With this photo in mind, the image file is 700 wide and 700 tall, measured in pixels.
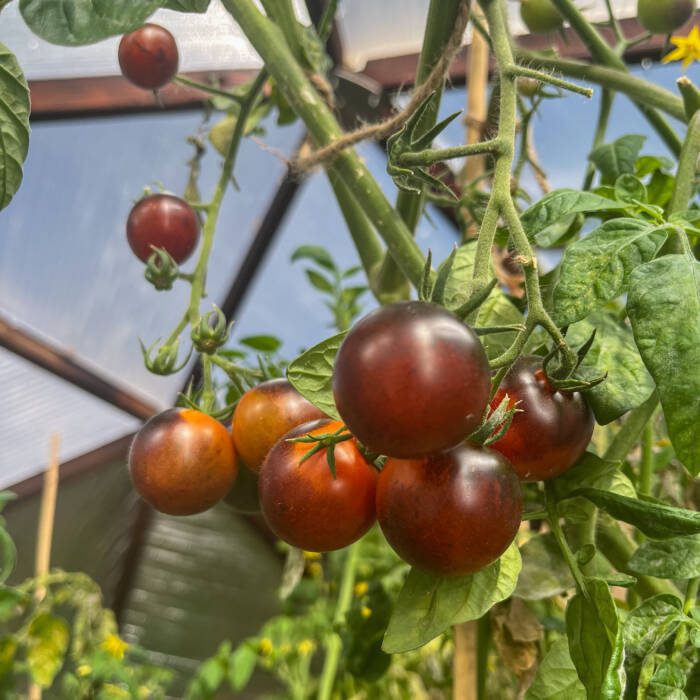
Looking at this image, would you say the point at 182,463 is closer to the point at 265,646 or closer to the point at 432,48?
the point at 432,48

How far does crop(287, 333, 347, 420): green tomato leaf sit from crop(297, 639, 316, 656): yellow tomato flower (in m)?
1.27

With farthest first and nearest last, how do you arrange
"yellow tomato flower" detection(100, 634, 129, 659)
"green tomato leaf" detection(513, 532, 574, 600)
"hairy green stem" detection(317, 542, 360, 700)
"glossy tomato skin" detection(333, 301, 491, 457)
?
"yellow tomato flower" detection(100, 634, 129, 659), "hairy green stem" detection(317, 542, 360, 700), "green tomato leaf" detection(513, 532, 574, 600), "glossy tomato skin" detection(333, 301, 491, 457)

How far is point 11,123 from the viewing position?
0.45m

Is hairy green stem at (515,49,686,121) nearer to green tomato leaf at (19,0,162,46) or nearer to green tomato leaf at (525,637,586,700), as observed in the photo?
green tomato leaf at (19,0,162,46)

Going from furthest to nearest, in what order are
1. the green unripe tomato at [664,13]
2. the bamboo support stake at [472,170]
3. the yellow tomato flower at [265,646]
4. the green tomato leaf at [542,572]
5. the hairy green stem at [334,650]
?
the yellow tomato flower at [265,646] < the hairy green stem at [334,650] < the green unripe tomato at [664,13] < the bamboo support stake at [472,170] < the green tomato leaf at [542,572]

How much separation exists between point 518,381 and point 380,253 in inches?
12.0

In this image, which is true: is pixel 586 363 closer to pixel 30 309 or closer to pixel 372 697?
pixel 372 697

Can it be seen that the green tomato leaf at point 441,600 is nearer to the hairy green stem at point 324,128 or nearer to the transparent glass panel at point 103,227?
the hairy green stem at point 324,128

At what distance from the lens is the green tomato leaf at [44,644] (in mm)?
1510

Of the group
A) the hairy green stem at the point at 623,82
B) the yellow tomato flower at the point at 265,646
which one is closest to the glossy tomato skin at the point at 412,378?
the hairy green stem at the point at 623,82

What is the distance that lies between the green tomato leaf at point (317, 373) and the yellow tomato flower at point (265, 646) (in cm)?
120

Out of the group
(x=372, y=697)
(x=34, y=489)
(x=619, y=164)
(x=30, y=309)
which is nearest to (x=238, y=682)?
(x=372, y=697)

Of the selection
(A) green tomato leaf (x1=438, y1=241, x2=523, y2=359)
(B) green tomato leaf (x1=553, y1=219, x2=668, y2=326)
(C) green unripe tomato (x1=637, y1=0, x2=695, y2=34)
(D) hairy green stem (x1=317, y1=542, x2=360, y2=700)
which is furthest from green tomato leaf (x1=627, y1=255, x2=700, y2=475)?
(D) hairy green stem (x1=317, y1=542, x2=360, y2=700)

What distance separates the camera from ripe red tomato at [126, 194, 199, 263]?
680 millimetres
